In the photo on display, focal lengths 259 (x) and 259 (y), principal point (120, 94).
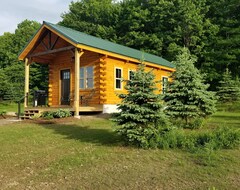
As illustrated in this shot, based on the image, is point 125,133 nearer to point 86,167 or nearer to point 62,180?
point 86,167

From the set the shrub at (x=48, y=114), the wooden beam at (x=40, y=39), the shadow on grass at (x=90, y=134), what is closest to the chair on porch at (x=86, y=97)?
the shrub at (x=48, y=114)

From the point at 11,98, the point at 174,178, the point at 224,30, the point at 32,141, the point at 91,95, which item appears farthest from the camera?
the point at 11,98

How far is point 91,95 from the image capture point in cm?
1619

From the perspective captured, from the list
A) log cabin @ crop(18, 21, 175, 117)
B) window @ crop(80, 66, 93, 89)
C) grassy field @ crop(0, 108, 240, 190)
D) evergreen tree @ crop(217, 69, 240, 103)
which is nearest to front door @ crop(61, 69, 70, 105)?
log cabin @ crop(18, 21, 175, 117)

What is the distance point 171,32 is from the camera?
31.8 m

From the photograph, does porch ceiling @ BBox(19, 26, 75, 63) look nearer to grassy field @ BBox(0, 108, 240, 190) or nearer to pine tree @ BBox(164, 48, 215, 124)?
pine tree @ BBox(164, 48, 215, 124)

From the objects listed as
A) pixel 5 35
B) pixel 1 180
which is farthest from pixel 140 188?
pixel 5 35

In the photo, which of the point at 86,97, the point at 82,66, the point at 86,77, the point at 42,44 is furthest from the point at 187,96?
the point at 42,44

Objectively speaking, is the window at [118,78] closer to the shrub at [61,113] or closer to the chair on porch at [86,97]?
the chair on porch at [86,97]

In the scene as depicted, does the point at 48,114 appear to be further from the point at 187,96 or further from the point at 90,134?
the point at 187,96

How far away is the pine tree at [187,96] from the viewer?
373 inches

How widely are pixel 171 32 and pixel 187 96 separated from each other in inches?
932

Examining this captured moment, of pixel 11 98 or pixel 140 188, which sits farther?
pixel 11 98

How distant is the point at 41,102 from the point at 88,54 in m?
4.92
